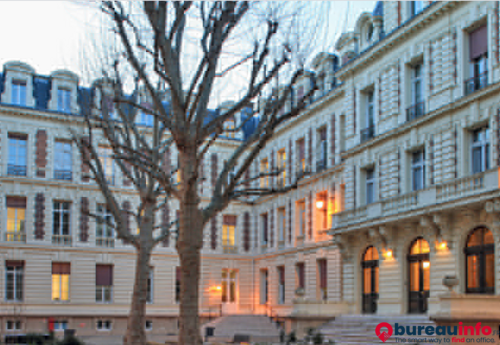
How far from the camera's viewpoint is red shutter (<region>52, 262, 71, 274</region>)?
30.8 m

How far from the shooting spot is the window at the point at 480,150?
1769 cm

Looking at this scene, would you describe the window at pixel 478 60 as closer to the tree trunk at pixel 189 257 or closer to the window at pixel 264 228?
the tree trunk at pixel 189 257

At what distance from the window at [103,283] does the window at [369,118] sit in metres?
15.9

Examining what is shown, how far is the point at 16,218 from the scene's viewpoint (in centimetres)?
3036

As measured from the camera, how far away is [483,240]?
17484mm

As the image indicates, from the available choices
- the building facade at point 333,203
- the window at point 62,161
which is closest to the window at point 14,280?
the building facade at point 333,203

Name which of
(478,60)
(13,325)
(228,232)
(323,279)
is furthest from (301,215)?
(13,325)

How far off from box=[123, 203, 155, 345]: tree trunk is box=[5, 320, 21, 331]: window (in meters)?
14.4

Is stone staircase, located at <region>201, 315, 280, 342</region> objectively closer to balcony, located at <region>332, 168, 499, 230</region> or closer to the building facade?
the building facade

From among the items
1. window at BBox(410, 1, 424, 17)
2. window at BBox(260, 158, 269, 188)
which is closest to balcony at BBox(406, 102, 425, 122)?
window at BBox(410, 1, 424, 17)

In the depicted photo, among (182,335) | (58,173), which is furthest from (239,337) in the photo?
(58,173)

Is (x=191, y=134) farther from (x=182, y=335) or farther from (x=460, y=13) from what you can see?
(x=460, y=13)

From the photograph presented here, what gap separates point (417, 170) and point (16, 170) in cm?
1992

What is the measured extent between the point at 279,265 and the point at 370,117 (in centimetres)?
1120
